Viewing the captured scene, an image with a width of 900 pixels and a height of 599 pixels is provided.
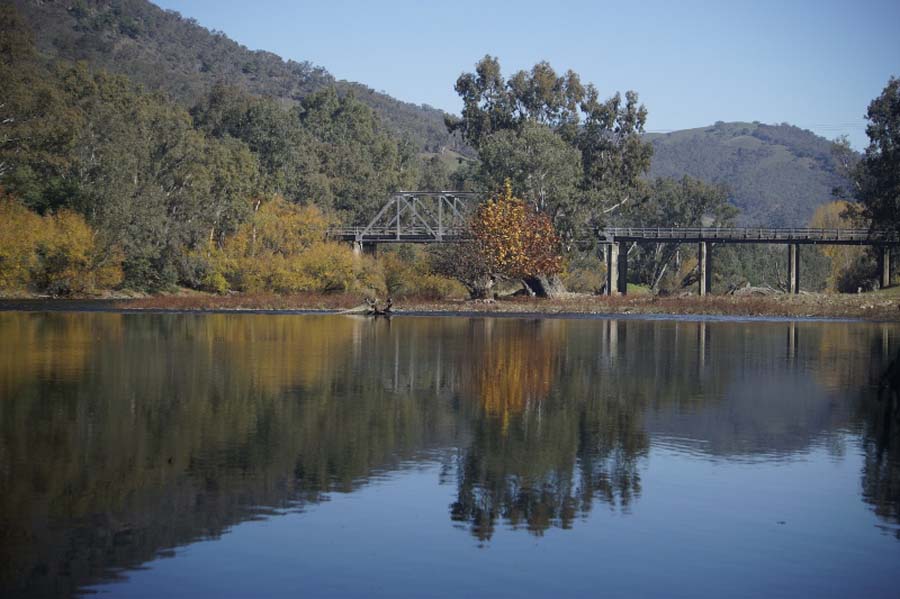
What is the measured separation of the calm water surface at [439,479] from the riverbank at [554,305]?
4052 centimetres

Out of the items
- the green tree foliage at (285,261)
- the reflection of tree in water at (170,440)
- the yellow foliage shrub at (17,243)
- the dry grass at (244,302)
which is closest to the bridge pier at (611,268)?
the green tree foliage at (285,261)

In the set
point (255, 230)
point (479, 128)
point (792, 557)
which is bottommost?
point (792, 557)

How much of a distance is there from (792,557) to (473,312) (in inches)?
2535

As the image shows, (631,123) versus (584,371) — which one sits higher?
(631,123)

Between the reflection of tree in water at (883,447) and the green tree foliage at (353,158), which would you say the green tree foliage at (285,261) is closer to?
the green tree foliage at (353,158)

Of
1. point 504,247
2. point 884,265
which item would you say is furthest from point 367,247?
point 884,265

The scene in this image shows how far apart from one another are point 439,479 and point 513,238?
68.7m

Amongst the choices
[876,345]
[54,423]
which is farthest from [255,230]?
[54,423]

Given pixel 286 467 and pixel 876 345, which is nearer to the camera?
A: pixel 286 467

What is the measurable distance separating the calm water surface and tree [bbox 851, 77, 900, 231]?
65467 mm

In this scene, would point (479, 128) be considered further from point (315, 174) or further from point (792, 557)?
point (792, 557)

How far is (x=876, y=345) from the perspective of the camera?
48.2 metres

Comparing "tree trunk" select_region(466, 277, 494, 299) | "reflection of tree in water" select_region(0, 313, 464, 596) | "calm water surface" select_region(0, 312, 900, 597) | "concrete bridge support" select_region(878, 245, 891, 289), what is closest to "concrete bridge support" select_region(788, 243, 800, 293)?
"concrete bridge support" select_region(878, 245, 891, 289)

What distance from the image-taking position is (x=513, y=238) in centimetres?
8631
